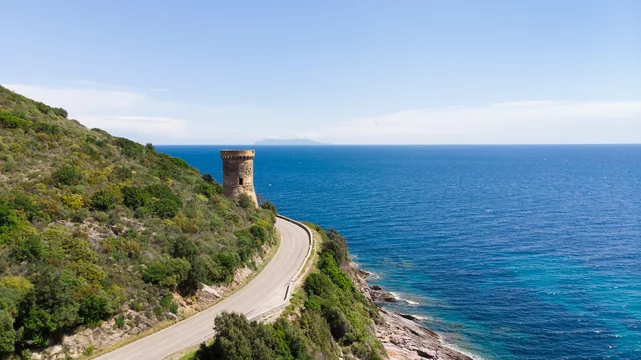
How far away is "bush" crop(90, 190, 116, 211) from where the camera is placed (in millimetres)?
31578

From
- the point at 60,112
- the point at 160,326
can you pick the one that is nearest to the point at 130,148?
the point at 60,112

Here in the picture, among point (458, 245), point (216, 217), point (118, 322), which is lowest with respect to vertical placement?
point (458, 245)

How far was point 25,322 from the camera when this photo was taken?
20.3m

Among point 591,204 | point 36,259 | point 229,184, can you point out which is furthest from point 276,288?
point 591,204

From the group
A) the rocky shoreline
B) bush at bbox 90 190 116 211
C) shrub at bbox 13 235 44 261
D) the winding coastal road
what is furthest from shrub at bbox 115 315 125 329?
the rocky shoreline

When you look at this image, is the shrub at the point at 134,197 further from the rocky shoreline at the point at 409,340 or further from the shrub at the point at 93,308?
the rocky shoreline at the point at 409,340

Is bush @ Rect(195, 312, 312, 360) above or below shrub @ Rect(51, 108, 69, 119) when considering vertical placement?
below

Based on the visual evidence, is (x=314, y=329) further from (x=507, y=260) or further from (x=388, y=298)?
(x=507, y=260)

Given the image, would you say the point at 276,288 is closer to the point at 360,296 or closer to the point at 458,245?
the point at 360,296

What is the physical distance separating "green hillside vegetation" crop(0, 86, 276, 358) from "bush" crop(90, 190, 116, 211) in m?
0.08

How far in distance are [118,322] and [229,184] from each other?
28.3 meters

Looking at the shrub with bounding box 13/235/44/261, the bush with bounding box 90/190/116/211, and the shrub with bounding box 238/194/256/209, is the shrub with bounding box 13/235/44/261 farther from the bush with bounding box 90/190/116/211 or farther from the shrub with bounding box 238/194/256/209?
the shrub with bounding box 238/194/256/209

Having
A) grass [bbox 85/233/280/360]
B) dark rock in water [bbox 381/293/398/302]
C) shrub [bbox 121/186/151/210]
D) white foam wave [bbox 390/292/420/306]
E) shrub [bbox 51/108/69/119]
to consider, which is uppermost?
shrub [bbox 51/108/69/119]

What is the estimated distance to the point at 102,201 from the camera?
31.8 m
